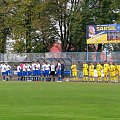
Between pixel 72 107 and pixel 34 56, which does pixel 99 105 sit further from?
pixel 34 56

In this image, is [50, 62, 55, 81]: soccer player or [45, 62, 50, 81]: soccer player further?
[45, 62, 50, 81]: soccer player

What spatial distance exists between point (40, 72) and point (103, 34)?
7.79 metres

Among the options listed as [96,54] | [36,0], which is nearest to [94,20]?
[36,0]

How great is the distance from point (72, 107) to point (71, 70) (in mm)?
33888

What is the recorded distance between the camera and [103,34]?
54.9 metres

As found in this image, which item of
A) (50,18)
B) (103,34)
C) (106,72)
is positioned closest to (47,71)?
(106,72)

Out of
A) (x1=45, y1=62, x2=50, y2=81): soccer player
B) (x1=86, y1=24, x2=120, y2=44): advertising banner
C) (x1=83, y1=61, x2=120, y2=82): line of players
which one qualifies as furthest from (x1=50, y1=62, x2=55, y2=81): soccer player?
(x1=86, y1=24, x2=120, y2=44): advertising banner

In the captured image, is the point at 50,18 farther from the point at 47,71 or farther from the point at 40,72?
the point at 47,71

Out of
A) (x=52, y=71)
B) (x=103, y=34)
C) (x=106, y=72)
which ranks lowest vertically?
(x=106, y=72)

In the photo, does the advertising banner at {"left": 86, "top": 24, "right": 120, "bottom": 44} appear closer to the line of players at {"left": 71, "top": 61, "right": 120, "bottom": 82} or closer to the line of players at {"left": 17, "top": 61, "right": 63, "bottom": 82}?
the line of players at {"left": 17, "top": 61, "right": 63, "bottom": 82}

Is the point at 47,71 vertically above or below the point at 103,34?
below

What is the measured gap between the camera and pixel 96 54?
2202 inches

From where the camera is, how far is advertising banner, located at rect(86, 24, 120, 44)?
54.1 m

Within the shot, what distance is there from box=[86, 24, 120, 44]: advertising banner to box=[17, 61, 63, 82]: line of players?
5.14 metres
